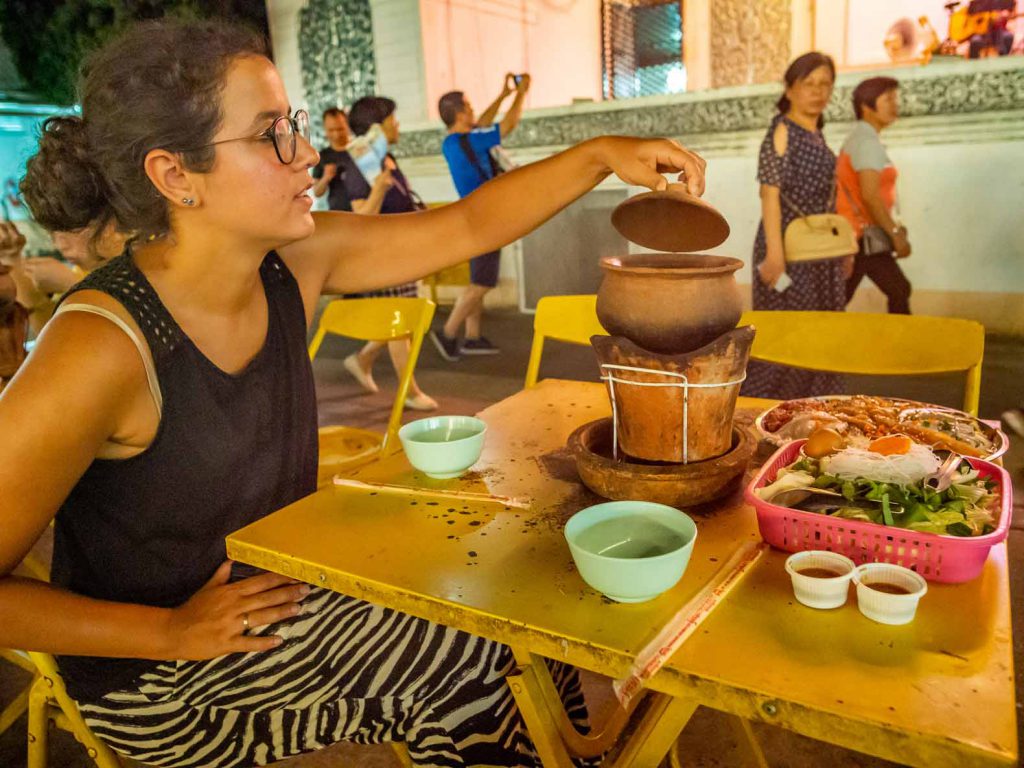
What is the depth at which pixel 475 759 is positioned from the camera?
1476mm

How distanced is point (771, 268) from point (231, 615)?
386 cm

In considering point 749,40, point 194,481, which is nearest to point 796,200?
point 194,481

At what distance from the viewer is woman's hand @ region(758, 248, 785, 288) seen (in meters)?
4.46

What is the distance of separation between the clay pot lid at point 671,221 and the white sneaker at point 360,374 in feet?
15.9

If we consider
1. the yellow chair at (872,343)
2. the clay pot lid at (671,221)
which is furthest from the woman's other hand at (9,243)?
the yellow chair at (872,343)

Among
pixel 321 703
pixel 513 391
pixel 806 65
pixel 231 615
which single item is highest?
pixel 806 65

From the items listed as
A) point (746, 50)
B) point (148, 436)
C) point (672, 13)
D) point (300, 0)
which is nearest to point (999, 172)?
point (746, 50)

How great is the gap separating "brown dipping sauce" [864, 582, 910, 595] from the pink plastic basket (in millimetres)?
87

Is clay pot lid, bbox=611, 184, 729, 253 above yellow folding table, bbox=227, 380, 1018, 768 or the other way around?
above

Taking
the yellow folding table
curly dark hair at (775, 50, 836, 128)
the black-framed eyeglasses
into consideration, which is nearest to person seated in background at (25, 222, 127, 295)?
the black-framed eyeglasses

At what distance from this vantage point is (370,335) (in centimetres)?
307

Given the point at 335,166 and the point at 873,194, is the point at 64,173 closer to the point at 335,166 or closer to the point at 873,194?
the point at 873,194

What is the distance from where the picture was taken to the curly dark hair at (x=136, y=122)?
150 centimetres

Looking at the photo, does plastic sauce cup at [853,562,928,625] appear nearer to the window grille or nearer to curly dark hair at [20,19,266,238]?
curly dark hair at [20,19,266,238]
